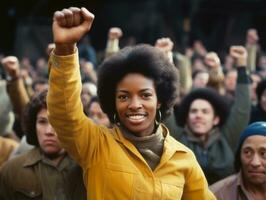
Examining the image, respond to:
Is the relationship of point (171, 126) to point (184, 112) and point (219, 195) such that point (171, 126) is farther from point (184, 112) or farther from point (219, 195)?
point (219, 195)

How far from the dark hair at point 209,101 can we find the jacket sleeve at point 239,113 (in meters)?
0.14

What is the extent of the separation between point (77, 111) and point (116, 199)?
17.6 inches

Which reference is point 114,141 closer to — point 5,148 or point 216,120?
point 5,148

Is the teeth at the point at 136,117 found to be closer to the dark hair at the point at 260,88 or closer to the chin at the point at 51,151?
the chin at the point at 51,151

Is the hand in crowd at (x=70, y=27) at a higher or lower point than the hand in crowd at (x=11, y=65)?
higher

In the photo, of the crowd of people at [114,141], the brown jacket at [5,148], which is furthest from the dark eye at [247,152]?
the brown jacket at [5,148]

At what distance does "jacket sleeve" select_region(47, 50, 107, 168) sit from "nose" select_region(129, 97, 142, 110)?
211mm

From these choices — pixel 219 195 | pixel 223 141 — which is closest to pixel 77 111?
pixel 219 195

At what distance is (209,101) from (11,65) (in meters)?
1.57

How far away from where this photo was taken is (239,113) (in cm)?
483

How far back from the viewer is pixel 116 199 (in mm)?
3000

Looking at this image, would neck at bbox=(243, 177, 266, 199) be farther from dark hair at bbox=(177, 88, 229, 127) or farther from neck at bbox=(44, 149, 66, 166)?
dark hair at bbox=(177, 88, 229, 127)

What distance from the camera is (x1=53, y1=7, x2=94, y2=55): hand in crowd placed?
2.73 metres

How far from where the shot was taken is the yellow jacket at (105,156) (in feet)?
9.27
